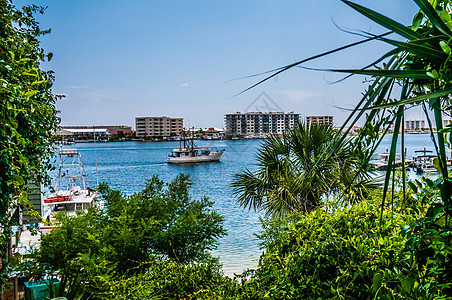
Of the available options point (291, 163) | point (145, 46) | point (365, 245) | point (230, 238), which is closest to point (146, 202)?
point (291, 163)

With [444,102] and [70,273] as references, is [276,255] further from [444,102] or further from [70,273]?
[70,273]

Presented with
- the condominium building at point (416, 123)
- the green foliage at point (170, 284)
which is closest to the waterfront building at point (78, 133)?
the green foliage at point (170, 284)

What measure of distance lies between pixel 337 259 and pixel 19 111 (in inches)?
73.8

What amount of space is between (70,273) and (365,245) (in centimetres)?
319

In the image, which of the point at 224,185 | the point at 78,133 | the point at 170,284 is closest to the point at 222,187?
the point at 224,185

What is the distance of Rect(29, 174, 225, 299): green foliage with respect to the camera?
3.42 meters

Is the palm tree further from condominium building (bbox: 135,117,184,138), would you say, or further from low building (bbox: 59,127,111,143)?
condominium building (bbox: 135,117,184,138)

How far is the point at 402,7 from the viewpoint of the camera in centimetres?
86

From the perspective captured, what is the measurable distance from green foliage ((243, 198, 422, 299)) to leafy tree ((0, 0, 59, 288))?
1.44 m

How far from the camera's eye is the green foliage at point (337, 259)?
49.5 inches

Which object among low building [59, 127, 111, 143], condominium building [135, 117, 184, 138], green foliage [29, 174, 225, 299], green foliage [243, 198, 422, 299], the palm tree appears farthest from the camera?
condominium building [135, 117, 184, 138]

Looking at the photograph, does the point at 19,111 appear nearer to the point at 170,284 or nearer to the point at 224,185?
the point at 170,284

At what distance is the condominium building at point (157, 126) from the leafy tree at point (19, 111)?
38564 millimetres

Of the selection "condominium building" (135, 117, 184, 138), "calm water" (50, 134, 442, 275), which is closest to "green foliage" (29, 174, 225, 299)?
"calm water" (50, 134, 442, 275)
